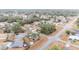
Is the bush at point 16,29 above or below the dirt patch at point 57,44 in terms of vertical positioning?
above

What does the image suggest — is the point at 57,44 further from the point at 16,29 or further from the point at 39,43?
the point at 16,29

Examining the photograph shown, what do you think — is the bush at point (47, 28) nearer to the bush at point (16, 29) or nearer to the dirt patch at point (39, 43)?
the dirt patch at point (39, 43)

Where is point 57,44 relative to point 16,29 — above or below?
below

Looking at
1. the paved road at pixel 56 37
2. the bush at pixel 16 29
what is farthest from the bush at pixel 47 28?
the bush at pixel 16 29

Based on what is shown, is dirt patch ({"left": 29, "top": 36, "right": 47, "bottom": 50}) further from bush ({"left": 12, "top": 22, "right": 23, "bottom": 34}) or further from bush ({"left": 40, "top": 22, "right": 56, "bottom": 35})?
bush ({"left": 12, "top": 22, "right": 23, "bottom": 34})

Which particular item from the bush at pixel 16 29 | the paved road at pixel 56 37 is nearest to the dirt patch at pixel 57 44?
the paved road at pixel 56 37

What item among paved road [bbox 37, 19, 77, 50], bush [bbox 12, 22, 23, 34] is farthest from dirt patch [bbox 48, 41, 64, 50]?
bush [bbox 12, 22, 23, 34]

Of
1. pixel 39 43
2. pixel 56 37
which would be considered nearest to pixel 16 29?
pixel 39 43
